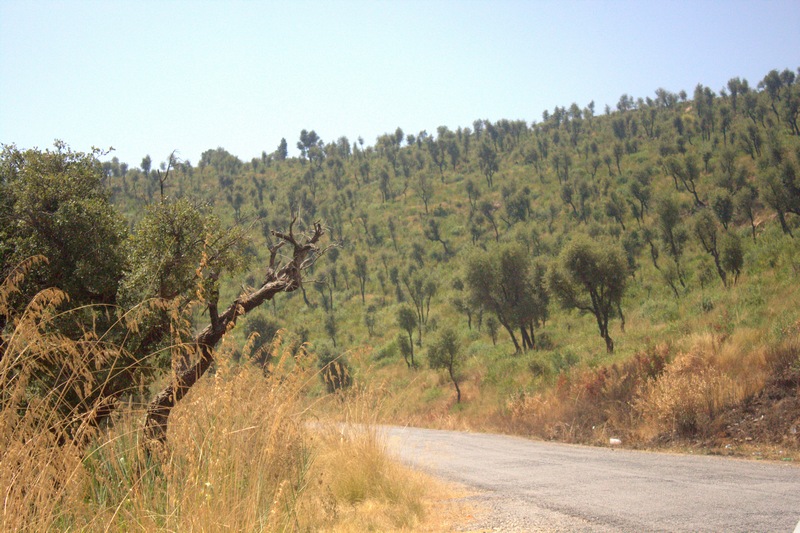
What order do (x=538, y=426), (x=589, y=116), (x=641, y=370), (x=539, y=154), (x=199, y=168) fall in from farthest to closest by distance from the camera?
1. (x=199, y=168)
2. (x=589, y=116)
3. (x=539, y=154)
4. (x=538, y=426)
5. (x=641, y=370)

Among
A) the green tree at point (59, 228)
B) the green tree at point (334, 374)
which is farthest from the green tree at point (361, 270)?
the green tree at point (59, 228)

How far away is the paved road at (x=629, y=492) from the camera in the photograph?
5223mm

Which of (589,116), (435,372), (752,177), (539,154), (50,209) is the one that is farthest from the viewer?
(589,116)

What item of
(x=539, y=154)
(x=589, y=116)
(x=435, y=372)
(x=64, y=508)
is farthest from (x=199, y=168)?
(x=64, y=508)

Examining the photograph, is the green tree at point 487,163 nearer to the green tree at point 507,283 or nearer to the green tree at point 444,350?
the green tree at point 507,283

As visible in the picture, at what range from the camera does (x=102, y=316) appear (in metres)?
9.53

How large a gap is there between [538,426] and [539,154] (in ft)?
294

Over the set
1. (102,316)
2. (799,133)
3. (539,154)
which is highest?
(539,154)

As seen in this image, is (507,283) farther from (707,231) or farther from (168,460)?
(168,460)

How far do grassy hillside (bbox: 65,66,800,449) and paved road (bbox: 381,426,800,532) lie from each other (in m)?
1.96

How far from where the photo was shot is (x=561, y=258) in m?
31.0

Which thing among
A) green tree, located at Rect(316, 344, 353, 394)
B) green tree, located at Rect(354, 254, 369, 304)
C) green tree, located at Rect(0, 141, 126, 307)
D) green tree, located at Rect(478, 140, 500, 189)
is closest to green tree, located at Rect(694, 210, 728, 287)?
green tree, located at Rect(354, 254, 369, 304)

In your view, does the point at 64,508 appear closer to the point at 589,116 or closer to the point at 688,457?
the point at 688,457

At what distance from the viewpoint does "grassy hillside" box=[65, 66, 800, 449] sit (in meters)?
14.1
